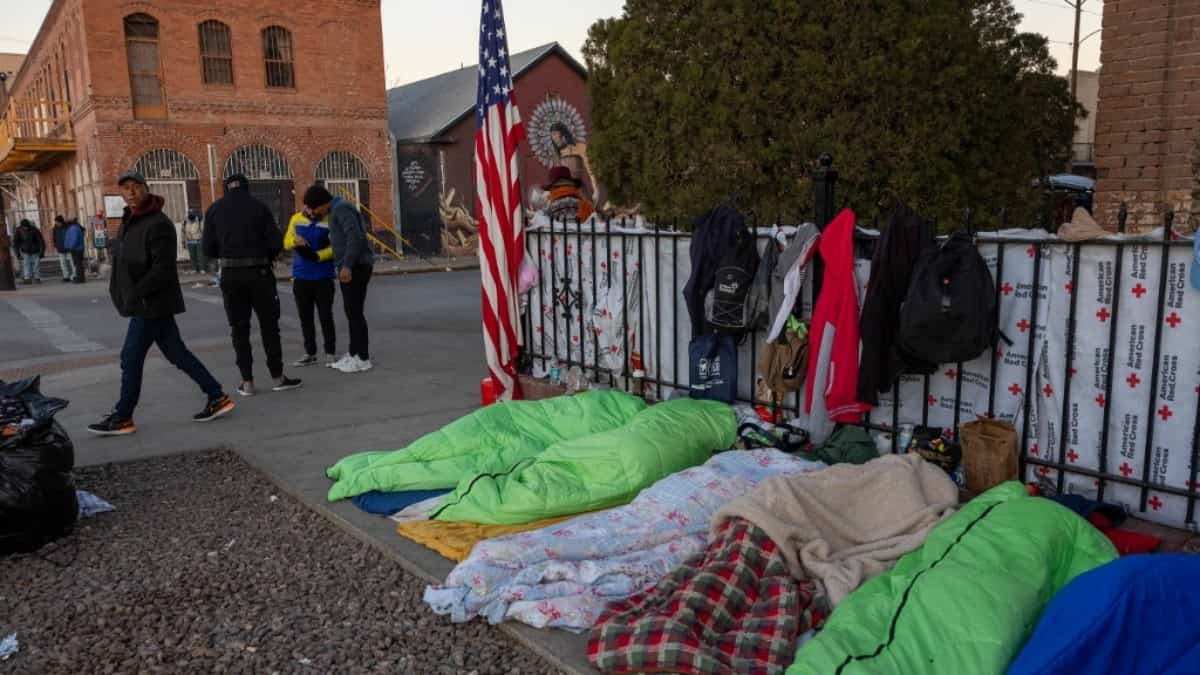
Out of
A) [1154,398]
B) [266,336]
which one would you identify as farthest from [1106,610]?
[266,336]

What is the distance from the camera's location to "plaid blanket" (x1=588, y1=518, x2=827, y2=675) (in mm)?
3016

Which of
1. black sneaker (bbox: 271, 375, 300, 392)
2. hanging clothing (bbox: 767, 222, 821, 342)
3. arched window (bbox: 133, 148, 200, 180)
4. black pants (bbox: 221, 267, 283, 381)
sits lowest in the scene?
black sneaker (bbox: 271, 375, 300, 392)

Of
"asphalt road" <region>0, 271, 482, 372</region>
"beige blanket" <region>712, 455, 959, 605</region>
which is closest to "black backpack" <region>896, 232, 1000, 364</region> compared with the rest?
"beige blanket" <region>712, 455, 959, 605</region>

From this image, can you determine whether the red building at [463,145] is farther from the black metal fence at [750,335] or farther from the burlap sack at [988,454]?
the burlap sack at [988,454]

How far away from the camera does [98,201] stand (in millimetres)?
26844

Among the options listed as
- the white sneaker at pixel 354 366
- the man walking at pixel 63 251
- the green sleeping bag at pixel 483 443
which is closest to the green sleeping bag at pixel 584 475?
the green sleeping bag at pixel 483 443

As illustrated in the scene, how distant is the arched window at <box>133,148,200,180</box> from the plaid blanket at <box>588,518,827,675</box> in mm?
26991

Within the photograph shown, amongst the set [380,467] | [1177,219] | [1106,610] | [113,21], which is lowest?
[380,467]

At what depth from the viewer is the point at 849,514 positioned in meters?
3.88

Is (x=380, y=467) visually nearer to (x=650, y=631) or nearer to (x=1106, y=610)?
(x=650, y=631)

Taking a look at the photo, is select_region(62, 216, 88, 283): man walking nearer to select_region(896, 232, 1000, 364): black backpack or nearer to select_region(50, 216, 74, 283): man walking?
select_region(50, 216, 74, 283): man walking

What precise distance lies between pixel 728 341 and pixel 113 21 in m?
26.6

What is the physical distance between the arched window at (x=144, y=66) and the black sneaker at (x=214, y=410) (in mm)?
22756

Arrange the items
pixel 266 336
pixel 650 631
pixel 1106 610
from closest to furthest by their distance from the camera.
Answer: pixel 1106 610
pixel 650 631
pixel 266 336
